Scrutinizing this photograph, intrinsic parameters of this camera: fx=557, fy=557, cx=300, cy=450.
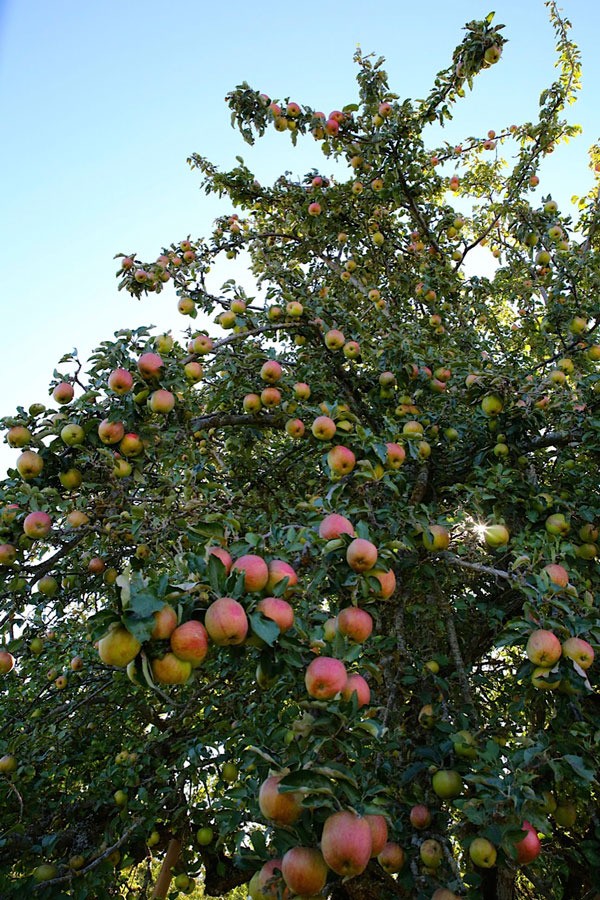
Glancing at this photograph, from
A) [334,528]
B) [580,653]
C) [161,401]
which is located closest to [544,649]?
[580,653]

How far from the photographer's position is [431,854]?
2422 millimetres

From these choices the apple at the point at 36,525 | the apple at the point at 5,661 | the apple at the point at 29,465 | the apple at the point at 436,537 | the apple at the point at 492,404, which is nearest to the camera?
the apple at the point at 36,525

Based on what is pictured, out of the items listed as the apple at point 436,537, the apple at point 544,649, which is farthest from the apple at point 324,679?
the apple at point 436,537

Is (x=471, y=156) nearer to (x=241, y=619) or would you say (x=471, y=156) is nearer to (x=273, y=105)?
(x=273, y=105)

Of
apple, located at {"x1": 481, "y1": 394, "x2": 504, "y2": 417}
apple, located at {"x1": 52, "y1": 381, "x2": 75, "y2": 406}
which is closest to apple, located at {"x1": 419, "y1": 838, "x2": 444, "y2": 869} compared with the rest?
apple, located at {"x1": 481, "y1": 394, "x2": 504, "y2": 417}

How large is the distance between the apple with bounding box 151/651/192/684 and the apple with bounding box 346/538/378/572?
0.69m

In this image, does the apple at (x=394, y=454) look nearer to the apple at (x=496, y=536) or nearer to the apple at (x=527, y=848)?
the apple at (x=496, y=536)

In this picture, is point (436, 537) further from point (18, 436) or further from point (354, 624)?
point (18, 436)

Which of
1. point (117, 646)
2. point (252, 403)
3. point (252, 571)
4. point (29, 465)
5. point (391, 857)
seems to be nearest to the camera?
point (117, 646)

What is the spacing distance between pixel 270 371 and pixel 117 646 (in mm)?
2290

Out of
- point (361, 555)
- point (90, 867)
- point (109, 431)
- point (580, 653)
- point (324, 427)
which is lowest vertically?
point (90, 867)

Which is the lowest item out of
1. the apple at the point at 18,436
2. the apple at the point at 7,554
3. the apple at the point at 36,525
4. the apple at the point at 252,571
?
the apple at the point at 252,571

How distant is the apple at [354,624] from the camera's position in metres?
1.97

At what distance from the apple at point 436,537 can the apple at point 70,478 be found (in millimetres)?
1741
